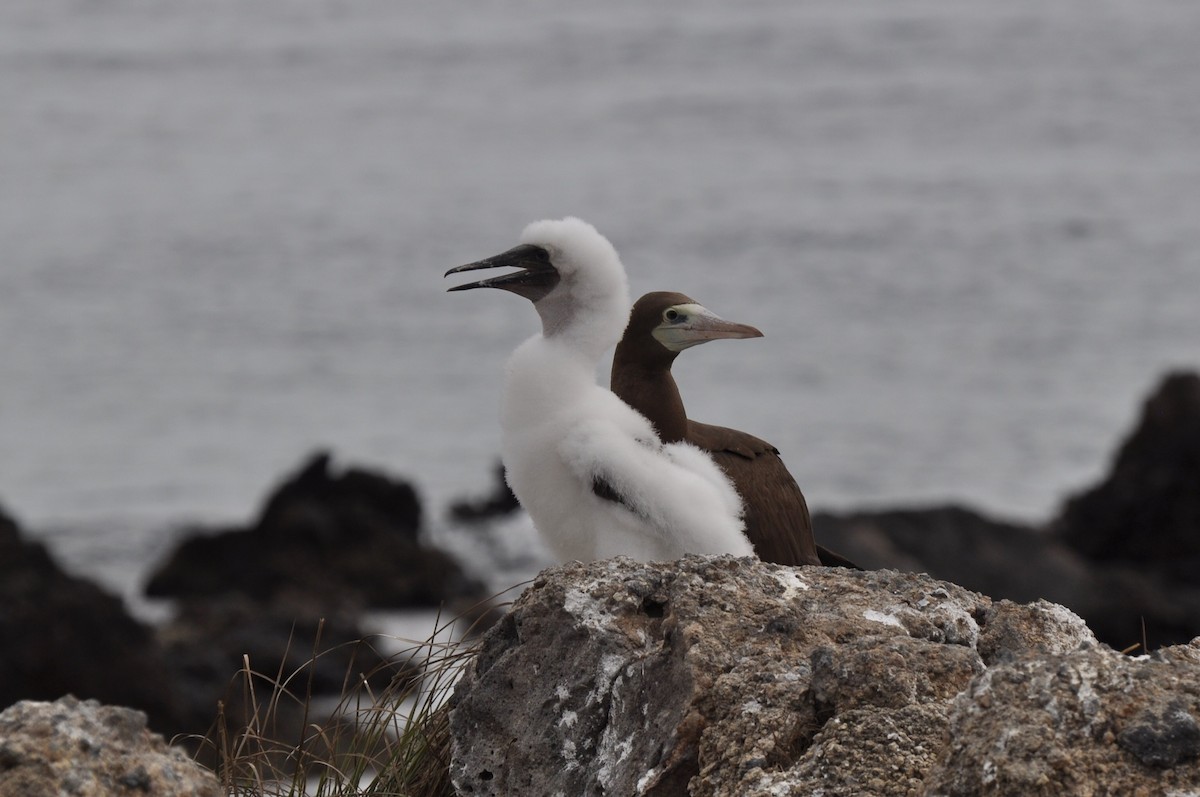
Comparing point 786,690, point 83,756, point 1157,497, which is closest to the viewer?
point 83,756

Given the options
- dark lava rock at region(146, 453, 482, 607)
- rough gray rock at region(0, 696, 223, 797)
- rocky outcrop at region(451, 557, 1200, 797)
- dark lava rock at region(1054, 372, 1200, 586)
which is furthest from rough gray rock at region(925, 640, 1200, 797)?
dark lava rock at region(1054, 372, 1200, 586)

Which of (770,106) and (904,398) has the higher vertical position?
(770,106)

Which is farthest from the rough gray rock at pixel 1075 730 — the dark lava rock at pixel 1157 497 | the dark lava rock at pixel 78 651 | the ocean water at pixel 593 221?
the ocean water at pixel 593 221

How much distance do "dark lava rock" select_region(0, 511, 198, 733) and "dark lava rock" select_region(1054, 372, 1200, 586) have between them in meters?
10.6

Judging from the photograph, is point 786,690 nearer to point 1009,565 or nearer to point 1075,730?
point 1075,730

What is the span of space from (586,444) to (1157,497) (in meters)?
16.0

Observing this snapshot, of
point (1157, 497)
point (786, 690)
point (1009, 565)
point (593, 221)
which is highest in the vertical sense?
point (786, 690)

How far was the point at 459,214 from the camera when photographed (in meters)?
41.9

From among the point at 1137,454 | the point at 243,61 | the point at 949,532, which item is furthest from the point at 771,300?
the point at 243,61

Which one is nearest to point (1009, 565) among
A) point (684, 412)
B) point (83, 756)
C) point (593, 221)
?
point (684, 412)

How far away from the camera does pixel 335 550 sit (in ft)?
65.6

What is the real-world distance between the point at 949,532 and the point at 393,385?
634 inches

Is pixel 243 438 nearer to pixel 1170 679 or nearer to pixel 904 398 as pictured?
pixel 904 398

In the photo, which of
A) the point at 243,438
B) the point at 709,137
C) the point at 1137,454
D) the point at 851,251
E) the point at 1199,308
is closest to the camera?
the point at 1137,454
